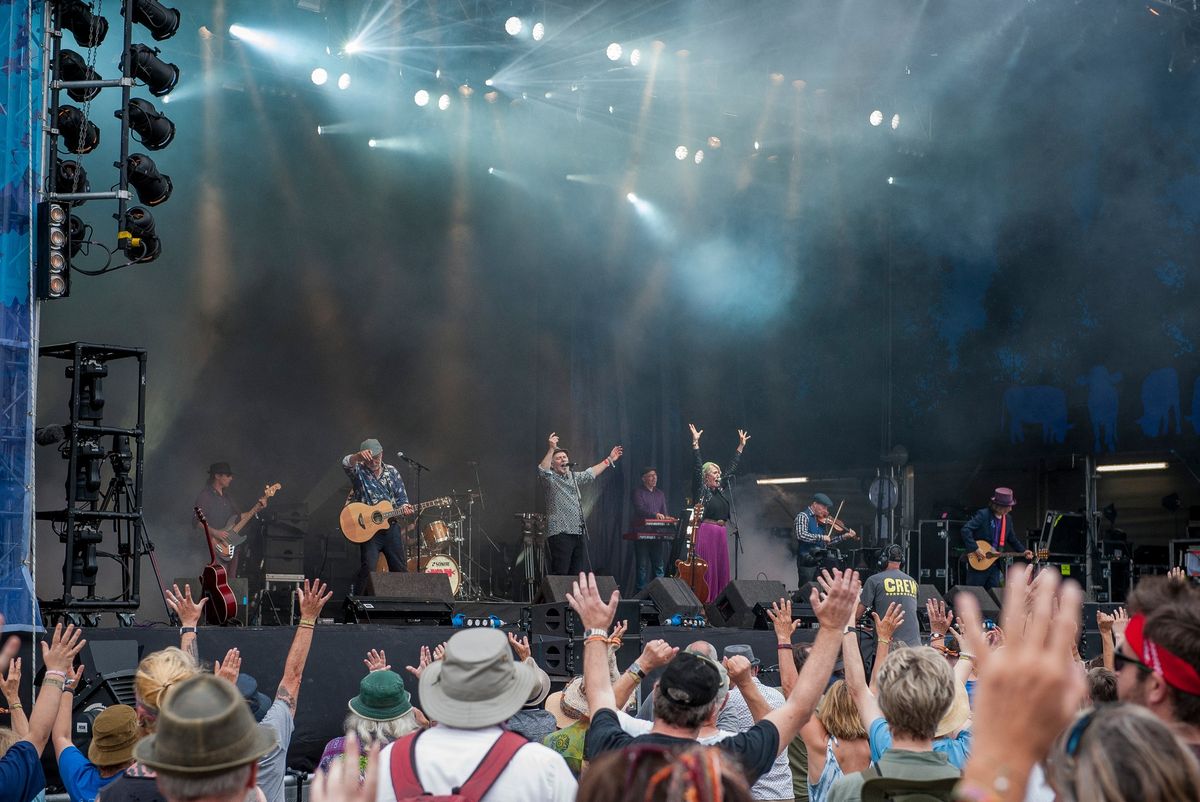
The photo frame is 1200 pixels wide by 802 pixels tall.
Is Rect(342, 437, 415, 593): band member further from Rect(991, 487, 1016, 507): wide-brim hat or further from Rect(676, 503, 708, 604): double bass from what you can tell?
Rect(991, 487, 1016, 507): wide-brim hat

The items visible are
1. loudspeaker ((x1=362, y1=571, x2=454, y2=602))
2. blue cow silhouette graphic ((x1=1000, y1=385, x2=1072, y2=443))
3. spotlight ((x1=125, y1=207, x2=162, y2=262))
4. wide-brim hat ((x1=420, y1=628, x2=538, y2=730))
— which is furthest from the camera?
blue cow silhouette graphic ((x1=1000, y1=385, x2=1072, y2=443))

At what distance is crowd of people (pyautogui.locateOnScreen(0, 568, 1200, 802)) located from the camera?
1.38 m

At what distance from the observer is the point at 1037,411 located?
16.6m

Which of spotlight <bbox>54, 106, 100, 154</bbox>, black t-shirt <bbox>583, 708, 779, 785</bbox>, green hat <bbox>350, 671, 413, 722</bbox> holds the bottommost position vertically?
green hat <bbox>350, 671, 413, 722</bbox>

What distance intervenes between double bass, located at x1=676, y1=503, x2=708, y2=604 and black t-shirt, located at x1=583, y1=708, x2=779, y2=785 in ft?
32.7

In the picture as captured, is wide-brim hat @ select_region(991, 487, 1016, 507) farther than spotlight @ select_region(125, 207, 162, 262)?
Yes

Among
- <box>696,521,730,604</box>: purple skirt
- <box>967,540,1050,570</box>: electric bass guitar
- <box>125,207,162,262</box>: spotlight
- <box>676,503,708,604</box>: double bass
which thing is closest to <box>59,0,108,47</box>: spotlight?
<box>125,207,162,262</box>: spotlight

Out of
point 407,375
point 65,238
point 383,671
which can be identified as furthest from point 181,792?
point 407,375

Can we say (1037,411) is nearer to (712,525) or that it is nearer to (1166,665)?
(712,525)

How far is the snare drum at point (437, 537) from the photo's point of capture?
14125mm

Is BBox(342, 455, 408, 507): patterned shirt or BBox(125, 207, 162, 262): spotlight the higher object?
BBox(125, 207, 162, 262): spotlight

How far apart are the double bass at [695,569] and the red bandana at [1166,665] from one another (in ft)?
35.5

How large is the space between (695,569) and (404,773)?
10634mm

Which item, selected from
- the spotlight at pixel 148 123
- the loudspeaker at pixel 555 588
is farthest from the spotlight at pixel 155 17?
the loudspeaker at pixel 555 588
